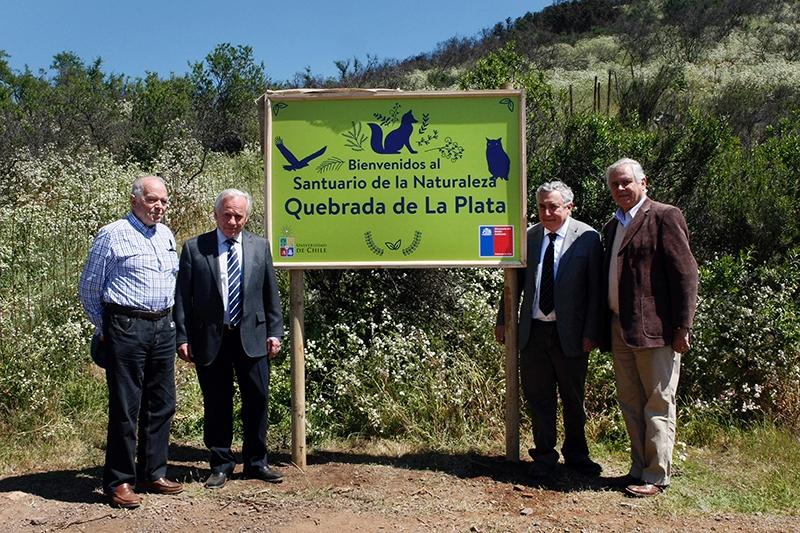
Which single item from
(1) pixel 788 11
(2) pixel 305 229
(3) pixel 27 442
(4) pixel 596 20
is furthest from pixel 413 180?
A: (4) pixel 596 20

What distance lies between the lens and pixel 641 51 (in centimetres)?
2644

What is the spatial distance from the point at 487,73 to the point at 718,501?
4746 millimetres

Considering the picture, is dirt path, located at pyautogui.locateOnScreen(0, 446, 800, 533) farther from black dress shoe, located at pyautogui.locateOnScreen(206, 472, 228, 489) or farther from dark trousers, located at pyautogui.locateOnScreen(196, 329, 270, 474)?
dark trousers, located at pyautogui.locateOnScreen(196, 329, 270, 474)

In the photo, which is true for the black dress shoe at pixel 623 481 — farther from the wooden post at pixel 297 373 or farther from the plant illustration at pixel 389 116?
the plant illustration at pixel 389 116

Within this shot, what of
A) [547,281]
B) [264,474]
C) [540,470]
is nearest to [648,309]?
[547,281]

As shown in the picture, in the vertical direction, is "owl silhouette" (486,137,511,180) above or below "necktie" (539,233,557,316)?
above

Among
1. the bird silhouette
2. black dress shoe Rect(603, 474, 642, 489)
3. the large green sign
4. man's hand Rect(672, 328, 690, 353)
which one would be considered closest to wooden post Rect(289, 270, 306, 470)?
the large green sign

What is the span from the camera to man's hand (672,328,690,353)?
4199 mm

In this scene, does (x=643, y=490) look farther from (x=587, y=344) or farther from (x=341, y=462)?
(x=341, y=462)

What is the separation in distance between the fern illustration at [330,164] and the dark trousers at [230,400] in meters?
1.14

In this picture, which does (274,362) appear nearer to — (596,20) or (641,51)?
(641,51)

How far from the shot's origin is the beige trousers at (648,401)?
4.32 m

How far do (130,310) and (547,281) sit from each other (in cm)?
245

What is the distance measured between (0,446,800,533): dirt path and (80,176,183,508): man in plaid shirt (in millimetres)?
286
